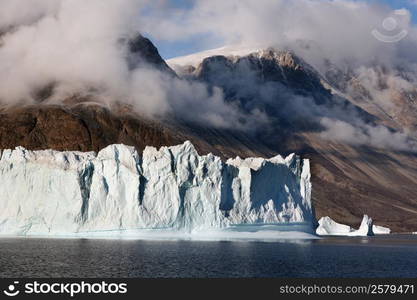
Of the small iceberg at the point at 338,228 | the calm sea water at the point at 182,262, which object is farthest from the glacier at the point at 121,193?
the small iceberg at the point at 338,228

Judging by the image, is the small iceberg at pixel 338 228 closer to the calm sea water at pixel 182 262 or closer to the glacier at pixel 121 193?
the glacier at pixel 121 193

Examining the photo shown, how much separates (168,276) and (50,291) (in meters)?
12.8

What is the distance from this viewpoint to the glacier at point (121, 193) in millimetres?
82250

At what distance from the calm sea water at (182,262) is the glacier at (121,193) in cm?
287

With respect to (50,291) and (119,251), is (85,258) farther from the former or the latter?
(50,291)

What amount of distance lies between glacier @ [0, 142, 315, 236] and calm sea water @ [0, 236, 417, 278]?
2.87m

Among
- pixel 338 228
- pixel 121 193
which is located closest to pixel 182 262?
pixel 121 193

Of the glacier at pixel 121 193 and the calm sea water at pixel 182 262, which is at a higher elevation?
the glacier at pixel 121 193

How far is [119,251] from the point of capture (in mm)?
71062

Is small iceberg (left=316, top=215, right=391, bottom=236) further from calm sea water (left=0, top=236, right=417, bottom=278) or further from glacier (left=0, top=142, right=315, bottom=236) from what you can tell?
calm sea water (left=0, top=236, right=417, bottom=278)

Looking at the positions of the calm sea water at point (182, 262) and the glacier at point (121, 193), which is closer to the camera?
the calm sea water at point (182, 262)

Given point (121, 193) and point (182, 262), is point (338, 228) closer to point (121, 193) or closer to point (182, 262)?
point (121, 193)

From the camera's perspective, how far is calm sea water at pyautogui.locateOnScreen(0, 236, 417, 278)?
53.4 meters

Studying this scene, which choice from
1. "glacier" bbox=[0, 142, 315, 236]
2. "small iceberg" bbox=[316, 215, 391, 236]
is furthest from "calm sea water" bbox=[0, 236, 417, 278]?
"small iceberg" bbox=[316, 215, 391, 236]
